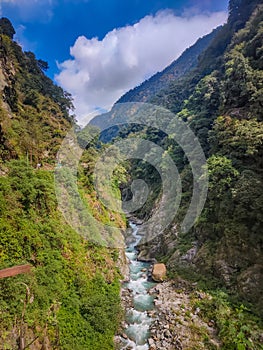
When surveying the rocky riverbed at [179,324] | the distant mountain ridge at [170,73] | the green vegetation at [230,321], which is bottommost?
the rocky riverbed at [179,324]

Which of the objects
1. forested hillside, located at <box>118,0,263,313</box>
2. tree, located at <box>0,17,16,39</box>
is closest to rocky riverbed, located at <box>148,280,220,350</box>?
forested hillside, located at <box>118,0,263,313</box>

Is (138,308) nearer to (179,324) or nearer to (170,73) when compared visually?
(179,324)

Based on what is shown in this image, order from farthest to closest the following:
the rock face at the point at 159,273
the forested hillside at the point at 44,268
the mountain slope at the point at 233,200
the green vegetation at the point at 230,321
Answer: the rock face at the point at 159,273 → the mountain slope at the point at 233,200 → the green vegetation at the point at 230,321 → the forested hillside at the point at 44,268

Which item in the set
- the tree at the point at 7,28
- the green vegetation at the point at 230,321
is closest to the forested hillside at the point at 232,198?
the green vegetation at the point at 230,321

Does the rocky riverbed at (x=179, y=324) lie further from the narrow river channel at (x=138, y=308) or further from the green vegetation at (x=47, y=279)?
the green vegetation at (x=47, y=279)

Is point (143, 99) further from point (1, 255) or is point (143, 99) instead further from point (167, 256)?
point (1, 255)

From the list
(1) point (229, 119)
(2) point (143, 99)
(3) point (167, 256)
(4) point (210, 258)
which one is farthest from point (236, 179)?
(2) point (143, 99)
